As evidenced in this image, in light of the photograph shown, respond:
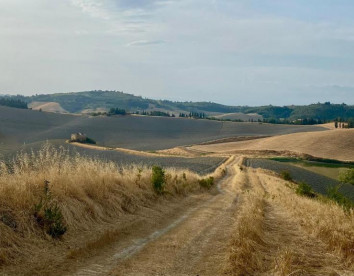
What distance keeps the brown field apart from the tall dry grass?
103581 millimetres

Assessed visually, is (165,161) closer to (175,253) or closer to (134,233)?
(134,233)

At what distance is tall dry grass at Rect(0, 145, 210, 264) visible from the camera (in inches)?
385

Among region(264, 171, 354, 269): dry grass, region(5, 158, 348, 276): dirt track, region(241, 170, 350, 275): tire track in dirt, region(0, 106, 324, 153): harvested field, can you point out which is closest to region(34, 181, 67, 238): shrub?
region(5, 158, 348, 276): dirt track

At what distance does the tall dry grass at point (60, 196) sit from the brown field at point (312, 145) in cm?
10358

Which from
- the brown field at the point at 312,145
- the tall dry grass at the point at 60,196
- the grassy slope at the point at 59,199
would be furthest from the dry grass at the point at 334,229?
the brown field at the point at 312,145

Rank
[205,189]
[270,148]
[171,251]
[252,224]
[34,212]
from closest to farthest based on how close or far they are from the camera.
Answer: [171,251] < [34,212] < [252,224] < [205,189] < [270,148]

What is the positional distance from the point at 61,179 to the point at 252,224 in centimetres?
616

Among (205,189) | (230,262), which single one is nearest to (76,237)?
(230,262)

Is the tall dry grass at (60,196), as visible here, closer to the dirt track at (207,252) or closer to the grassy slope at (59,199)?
the grassy slope at (59,199)

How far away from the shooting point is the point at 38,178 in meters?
12.7

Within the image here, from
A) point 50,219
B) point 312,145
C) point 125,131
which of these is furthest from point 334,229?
point 125,131

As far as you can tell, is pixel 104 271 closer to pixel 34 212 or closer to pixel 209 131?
pixel 34 212

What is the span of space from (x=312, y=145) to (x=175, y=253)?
122m

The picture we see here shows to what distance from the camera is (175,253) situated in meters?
9.88
